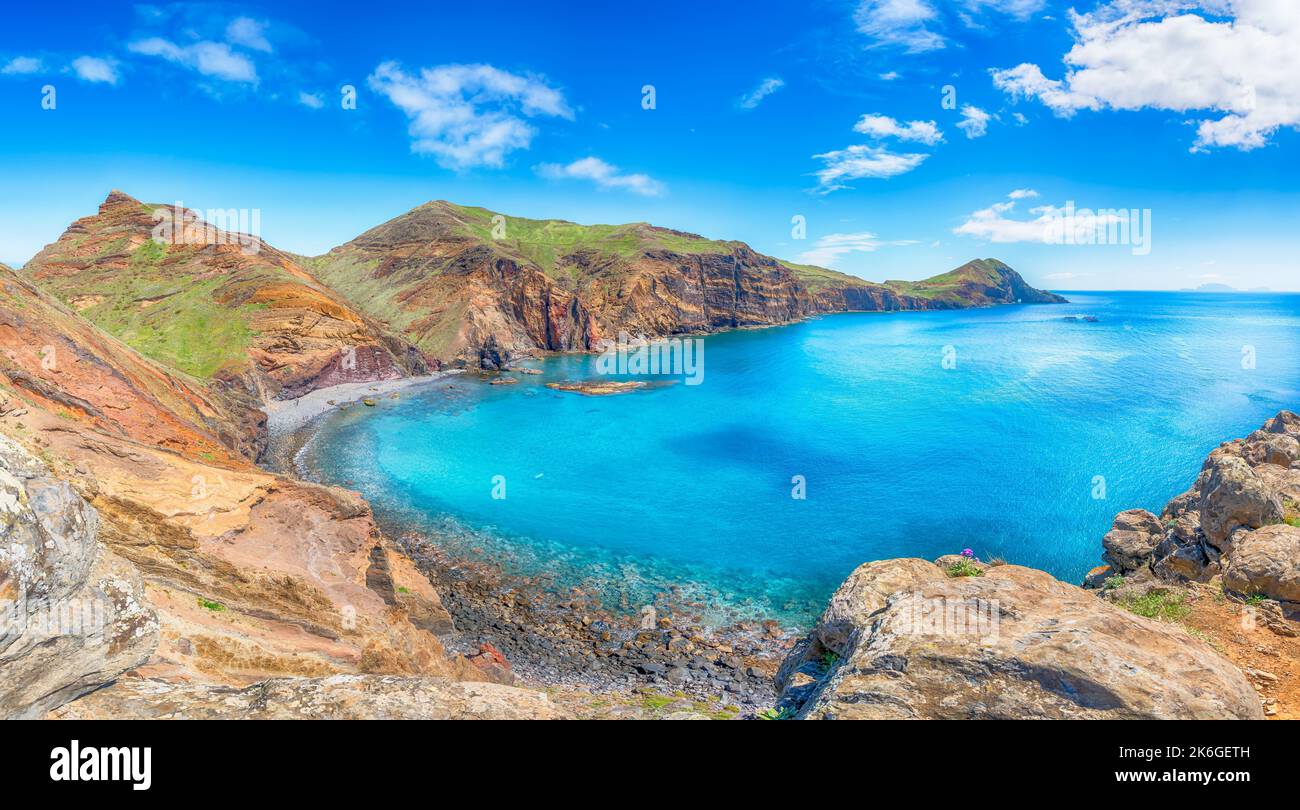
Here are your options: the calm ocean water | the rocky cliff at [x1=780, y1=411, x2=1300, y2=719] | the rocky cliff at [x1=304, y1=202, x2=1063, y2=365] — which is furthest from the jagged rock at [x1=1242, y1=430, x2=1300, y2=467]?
the rocky cliff at [x1=304, y1=202, x2=1063, y2=365]

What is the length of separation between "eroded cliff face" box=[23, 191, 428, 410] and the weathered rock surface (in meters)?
66.4

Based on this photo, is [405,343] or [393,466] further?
[405,343]

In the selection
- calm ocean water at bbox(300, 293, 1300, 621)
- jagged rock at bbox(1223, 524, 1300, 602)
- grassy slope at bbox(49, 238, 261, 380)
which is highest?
grassy slope at bbox(49, 238, 261, 380)

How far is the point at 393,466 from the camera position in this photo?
A: 51.2 meters

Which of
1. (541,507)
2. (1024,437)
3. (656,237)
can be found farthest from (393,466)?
(656,237)

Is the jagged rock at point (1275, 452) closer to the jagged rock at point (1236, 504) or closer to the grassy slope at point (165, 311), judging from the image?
the jagged rock at point (1236, 504)

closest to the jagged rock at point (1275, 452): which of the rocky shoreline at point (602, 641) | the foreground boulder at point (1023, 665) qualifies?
the rocky shoreline at point (602, 641)

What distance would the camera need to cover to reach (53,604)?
7629mm

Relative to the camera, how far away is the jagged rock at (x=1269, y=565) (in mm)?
13078

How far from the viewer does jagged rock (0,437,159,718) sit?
6.83m

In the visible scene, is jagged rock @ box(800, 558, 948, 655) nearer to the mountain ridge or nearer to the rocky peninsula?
the rocky peninsula

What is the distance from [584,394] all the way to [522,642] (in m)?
61.8

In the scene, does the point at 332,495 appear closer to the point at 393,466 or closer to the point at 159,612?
the point at 159,612

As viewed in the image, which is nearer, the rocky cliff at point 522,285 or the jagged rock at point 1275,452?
the jagged rock at point 1275,452
